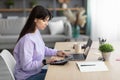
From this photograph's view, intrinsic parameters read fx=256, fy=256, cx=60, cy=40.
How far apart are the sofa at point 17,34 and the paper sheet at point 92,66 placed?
3.16 metres

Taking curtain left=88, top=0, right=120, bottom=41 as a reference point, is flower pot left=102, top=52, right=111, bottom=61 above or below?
above

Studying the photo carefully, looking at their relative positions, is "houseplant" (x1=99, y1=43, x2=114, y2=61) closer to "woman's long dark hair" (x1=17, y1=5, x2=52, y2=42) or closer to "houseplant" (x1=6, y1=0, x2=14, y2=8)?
"woman's long dark hair" (x1=17, y1=5, x2=52, y2=42)

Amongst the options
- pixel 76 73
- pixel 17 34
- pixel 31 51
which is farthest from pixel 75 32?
pixel 76 73

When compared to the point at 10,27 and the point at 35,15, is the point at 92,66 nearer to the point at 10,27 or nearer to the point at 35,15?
the point at 35,15

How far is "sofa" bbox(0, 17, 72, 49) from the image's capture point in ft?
17.4

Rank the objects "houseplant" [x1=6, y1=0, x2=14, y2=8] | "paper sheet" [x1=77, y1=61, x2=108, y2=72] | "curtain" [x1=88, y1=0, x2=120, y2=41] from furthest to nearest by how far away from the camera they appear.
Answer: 1. "houseplant" [x1=6, y1=0, x2=14, y2=8]
2. "curtain" [x1=88, y1=0, x2=120, y2=41]
3. "paper sheet" [x1=77, y1=61, x2=108, y2=72]

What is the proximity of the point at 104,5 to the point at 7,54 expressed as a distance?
4444 millimetres

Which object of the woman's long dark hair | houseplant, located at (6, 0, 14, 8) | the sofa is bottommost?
the sofa

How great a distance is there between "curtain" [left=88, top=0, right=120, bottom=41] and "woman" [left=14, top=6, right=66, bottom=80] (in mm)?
4162

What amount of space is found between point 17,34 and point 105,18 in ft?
7.35

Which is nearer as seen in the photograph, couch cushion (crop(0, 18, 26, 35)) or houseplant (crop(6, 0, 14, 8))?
couch cushion (crop(0, 18, 26, 35))

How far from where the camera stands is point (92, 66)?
2084 mm

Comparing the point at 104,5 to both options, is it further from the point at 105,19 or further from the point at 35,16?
the point at 35,16

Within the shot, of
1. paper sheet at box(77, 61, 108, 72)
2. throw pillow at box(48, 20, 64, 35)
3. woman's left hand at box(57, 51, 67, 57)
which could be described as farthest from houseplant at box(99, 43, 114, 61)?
throw pillow at box(48, 20, 64, 35)
